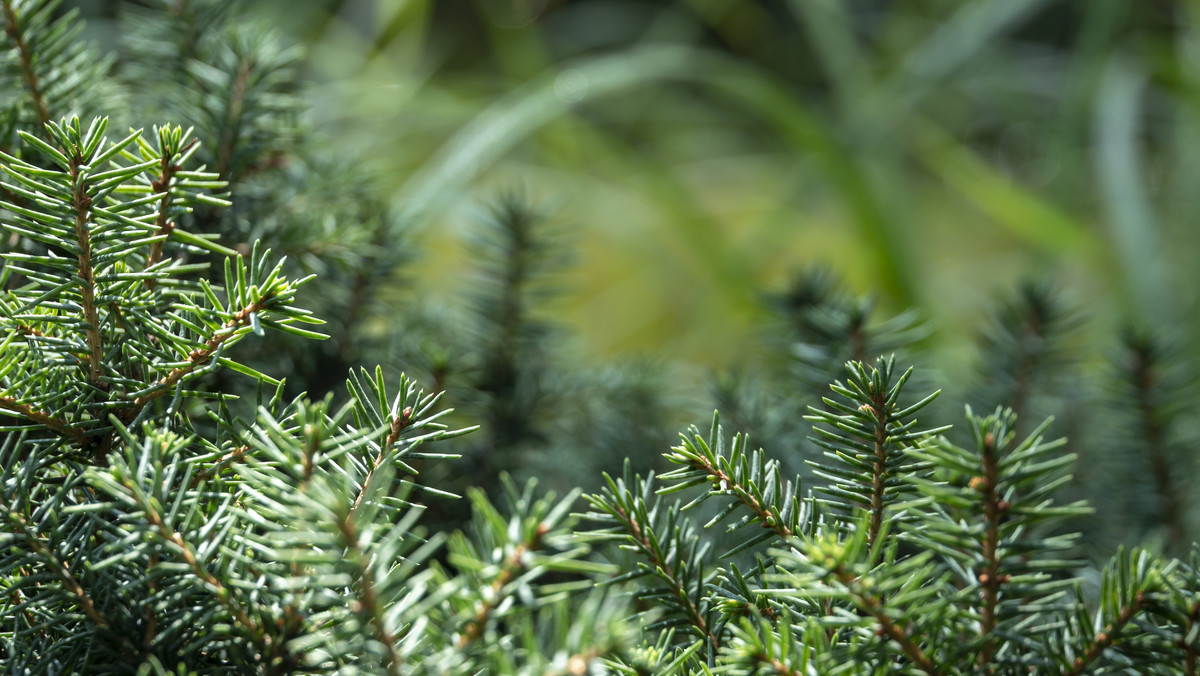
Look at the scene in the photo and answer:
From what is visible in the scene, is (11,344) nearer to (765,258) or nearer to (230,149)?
(230,149)

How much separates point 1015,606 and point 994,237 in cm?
102

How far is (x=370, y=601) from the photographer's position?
0.13m

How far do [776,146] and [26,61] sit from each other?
1.02 metres

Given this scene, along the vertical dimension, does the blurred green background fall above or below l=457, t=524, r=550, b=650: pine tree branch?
above

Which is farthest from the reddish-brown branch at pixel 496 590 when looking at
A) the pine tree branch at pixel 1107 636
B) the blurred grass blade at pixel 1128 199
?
the blurred grass blade at pixel 1128 199

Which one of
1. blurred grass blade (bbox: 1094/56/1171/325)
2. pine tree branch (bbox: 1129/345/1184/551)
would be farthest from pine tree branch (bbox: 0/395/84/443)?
blurred grass blade (bbox: 1094/56/1171/325)

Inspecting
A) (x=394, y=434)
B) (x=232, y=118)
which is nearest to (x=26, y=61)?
(x=232, y=118)

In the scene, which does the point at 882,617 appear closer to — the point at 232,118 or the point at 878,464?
the point at 878,464

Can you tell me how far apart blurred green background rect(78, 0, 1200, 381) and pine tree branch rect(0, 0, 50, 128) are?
12cm

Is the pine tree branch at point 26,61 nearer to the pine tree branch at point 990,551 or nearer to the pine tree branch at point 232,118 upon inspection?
the pine tree branch at point 232,118

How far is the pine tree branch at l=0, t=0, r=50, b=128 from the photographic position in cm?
23

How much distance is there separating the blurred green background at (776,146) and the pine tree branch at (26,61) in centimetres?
12

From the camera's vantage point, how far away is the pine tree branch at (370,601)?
0.13 meters

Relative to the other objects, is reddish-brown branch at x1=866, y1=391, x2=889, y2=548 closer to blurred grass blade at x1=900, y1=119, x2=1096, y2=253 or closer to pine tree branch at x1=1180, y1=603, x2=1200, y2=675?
pine tree branch at x1=1180, y1=603, x2=1200, y2=675
